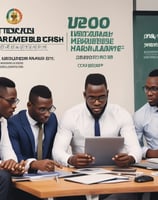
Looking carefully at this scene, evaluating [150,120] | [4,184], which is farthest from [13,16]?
[4,184]

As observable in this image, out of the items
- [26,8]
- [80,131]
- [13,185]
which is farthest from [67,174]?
[26,8]

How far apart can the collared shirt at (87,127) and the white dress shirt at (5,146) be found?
1.52 feet

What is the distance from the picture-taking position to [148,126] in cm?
511

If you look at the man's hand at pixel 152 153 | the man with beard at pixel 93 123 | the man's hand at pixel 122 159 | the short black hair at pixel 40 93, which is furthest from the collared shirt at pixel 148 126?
the short black hair at pixel 40 93

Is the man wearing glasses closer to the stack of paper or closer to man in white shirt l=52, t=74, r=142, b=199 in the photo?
man in white shirt l=52, t=74, r=142, b=199

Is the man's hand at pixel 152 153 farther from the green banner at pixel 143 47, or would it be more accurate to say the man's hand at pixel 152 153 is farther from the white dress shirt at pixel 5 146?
the white dress shirt at pixel 5 146

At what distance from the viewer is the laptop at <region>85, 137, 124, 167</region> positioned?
4.05 m

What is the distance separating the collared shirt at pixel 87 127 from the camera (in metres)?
4.57

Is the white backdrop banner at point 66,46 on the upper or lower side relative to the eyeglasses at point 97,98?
upper

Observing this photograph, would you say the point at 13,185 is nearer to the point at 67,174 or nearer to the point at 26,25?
the point at 67,174

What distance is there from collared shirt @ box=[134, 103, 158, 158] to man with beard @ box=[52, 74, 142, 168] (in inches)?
16.7

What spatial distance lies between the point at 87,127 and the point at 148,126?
2.42ft

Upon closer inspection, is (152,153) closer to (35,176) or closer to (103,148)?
(103,148)

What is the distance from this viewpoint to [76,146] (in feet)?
15.4
